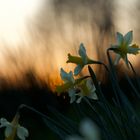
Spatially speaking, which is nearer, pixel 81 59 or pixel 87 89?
pixel 81 59

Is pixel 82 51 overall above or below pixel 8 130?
above

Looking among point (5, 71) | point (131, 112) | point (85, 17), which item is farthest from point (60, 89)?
point (85, 17)

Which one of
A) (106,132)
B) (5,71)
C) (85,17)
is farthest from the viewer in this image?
(85,17)

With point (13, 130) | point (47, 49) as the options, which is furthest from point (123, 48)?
point (47, 49)

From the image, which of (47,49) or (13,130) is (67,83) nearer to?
(13,130)

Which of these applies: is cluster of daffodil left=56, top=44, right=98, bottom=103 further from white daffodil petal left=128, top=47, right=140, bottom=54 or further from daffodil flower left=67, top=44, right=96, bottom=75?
white daffodil petal left=128, top=47, right=140, bottom=54

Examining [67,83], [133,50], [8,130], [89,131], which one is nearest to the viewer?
[89,131]

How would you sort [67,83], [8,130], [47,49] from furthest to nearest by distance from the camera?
[47,49], [67,83], [8,130]

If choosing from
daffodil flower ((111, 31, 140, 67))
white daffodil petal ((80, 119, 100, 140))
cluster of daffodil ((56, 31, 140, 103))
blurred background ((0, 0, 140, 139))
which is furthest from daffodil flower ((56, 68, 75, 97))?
blurred background ((0, 0, 140, 139))

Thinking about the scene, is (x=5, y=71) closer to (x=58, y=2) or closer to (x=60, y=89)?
(x=58, y=2)

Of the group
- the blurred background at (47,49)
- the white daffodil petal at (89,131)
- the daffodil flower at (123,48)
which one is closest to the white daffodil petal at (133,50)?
the daffodil flower at (123,48)

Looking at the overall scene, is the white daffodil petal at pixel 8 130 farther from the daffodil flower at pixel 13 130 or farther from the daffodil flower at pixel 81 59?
the daffodil flower at pixel 81 59
